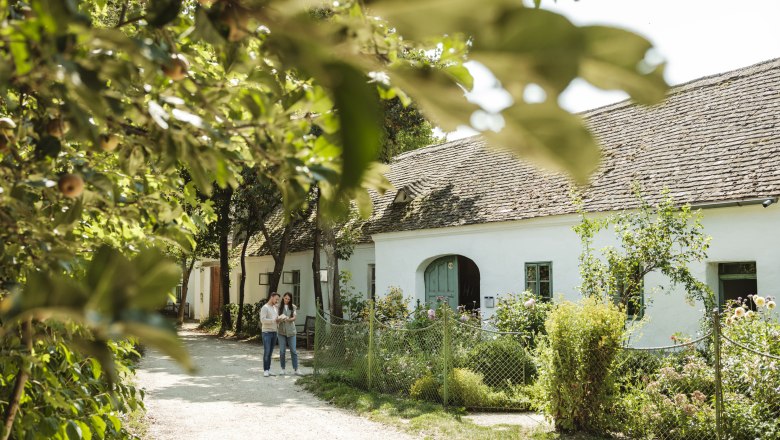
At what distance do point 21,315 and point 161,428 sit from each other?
28.2ft

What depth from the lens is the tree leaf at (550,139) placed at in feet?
1.52

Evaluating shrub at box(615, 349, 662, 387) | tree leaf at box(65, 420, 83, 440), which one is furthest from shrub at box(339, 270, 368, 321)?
tree leaf at box(65, 420, 83, 440)

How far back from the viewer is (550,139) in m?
0.48

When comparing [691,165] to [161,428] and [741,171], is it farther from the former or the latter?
[161,428]

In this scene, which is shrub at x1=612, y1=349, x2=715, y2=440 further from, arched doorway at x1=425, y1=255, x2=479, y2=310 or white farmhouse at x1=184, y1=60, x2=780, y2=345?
arched doorway at x1=425, y1=255, x2=479, y2=310

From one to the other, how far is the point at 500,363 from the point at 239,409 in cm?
385

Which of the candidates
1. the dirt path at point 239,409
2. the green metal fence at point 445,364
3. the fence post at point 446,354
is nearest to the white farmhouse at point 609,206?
the green metal fence at point 445,364

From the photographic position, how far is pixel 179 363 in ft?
1.52

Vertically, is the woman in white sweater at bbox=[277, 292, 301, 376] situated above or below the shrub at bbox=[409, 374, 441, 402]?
above

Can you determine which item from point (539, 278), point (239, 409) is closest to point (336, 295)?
point (539, 278)

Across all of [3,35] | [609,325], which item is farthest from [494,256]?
[3,35]

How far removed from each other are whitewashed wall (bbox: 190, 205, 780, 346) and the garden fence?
1.09 meters

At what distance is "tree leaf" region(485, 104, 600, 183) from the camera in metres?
0.46

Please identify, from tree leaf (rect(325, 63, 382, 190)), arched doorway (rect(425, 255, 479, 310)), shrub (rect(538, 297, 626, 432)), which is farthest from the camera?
arched doorway (rect(425, 255, 479, 310))
